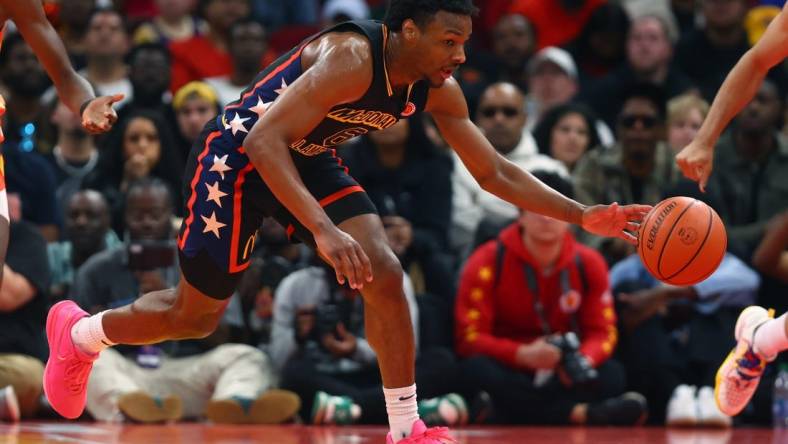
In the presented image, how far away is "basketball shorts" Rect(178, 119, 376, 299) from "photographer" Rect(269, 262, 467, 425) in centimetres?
278

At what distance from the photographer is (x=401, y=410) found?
5.52 meters

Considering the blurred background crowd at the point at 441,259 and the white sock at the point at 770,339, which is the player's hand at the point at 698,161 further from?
the blurred background crowd at the point at 441,259

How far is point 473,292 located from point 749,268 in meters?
1.88

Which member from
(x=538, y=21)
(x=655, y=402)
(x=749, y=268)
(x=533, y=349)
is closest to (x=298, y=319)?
(x=533, y=349)

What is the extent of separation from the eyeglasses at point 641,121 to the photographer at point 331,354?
7.96ft

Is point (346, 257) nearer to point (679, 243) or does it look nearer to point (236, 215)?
point (236, 215)

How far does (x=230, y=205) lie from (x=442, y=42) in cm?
117

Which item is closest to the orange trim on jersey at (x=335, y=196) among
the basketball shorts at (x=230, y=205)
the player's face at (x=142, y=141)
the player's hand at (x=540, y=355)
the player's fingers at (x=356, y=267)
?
the basketball shorts at (x=230, y=205)

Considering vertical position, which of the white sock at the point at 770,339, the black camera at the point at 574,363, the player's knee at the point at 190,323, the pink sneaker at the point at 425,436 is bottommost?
the black camera at the point at 574,363

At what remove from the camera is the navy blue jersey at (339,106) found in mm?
5500

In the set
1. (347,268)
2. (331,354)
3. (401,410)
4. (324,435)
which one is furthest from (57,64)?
(331,354)

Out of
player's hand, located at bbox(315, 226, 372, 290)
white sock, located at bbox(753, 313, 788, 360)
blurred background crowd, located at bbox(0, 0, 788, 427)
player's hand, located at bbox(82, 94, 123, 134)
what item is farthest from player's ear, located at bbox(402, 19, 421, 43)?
blurred background crowd, located at bbox(0, 0, 788, 427)

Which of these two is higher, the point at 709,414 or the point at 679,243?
the point at 679,243

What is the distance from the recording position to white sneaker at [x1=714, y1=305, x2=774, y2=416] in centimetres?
664
